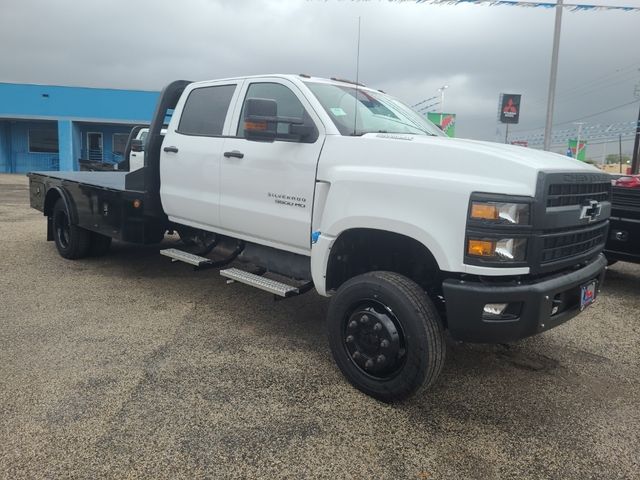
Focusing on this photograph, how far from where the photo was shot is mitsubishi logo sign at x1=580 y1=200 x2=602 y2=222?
315 cm

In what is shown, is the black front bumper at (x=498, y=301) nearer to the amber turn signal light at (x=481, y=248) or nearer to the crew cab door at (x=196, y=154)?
the amber turn signal light at (x=481, y=248)

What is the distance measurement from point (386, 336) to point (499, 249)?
2.76 feet

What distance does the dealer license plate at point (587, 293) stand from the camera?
3225 millimetres

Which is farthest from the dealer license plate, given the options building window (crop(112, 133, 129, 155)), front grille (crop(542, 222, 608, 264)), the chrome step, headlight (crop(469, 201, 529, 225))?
building window (crop(112, 133, 129, 155))

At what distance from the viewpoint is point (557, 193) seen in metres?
2.89

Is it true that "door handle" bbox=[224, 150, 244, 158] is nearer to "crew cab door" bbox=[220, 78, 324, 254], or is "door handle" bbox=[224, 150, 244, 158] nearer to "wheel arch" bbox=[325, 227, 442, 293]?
"crew cab door" bbox=[220, 78, 324, 254]

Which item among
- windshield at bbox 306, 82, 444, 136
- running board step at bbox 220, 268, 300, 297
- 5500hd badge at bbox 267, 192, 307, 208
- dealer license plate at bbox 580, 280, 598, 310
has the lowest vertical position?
running board step at bbox 220, 268, 300, 297

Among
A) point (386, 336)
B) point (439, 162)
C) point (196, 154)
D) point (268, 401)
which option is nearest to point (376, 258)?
point (386, 336)

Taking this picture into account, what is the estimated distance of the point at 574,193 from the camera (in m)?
3.06

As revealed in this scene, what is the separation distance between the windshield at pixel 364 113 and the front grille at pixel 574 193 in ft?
4.23

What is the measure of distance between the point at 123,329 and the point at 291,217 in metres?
1.76

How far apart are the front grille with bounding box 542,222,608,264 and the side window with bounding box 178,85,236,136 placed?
2.91 meters

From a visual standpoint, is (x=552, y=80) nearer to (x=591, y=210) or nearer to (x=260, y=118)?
(x=591, y=210)

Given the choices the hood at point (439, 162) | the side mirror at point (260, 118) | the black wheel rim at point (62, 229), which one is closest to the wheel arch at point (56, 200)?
the black wheel rim at point (62, 229)
